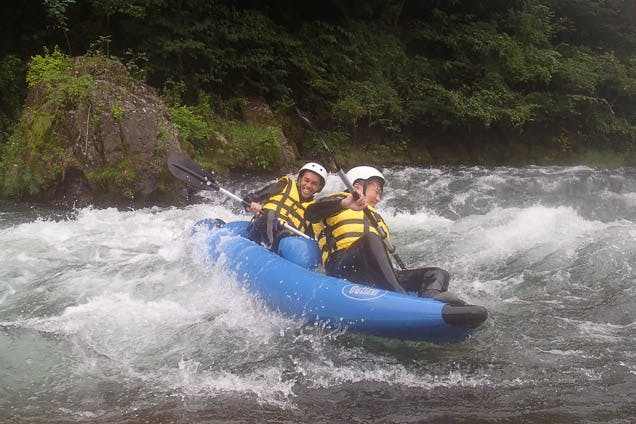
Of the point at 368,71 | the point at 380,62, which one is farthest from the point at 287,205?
the point at 380,62

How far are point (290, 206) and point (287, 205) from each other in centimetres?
3

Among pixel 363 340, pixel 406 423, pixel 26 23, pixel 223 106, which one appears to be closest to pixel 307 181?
pixel 363 340

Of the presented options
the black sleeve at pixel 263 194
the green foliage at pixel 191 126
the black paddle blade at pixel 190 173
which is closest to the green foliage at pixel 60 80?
the green foliage at pixel 191 126

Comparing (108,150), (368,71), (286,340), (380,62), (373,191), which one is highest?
(380,62)

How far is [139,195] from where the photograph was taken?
649 centimetres

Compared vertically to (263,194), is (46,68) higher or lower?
higher

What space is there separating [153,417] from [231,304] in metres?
1.36

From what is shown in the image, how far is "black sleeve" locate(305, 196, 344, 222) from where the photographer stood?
3.82 metres

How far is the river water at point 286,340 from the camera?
257cm

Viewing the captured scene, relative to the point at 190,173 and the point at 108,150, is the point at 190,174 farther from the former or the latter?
the point at 108,150

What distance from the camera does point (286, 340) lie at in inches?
130

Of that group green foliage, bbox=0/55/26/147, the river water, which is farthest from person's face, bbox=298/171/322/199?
green foliage, bbox=0/55/26/147

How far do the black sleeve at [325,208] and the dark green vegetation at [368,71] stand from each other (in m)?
3.97

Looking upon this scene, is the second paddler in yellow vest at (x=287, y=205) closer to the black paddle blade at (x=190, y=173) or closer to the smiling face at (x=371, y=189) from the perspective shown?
the smiling face at (x=371, y=189)
